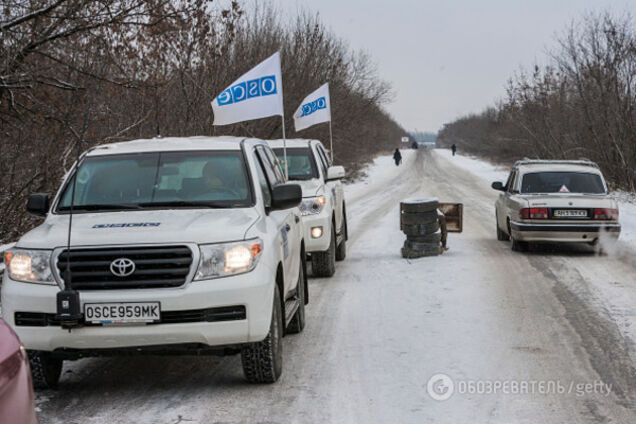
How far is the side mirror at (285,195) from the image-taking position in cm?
693

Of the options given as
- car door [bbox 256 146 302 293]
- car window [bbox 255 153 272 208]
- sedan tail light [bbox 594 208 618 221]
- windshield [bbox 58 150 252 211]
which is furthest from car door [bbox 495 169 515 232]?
windshield [bbox 58 150 252 211]

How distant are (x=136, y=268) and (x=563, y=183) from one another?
410 inches

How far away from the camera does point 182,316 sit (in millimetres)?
5664

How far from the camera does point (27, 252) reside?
5.86 m

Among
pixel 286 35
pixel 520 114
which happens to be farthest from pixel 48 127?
pixel 520 114

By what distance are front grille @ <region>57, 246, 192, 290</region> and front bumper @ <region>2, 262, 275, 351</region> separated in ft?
0.16

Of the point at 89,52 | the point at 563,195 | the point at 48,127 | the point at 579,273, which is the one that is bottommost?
the point at 579,273

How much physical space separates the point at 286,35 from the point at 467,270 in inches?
930

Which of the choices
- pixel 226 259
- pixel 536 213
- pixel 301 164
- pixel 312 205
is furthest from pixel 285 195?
pixel 536 213

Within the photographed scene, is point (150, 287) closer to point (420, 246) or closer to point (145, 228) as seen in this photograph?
point (145, 228)

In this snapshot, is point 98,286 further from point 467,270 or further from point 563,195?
point 563,195

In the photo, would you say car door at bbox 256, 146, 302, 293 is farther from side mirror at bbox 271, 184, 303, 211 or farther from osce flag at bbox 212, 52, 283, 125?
osce flag at bbox 212, 52, 283, 125

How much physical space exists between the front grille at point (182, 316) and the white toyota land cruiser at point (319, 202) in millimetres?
5643

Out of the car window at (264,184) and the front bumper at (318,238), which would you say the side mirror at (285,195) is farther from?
the front bumper at (318,238)
